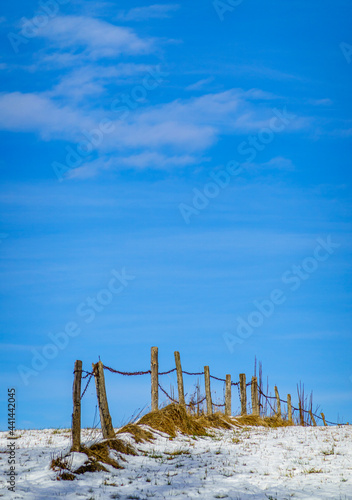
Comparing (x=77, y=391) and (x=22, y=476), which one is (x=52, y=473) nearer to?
(x=22, y=476)

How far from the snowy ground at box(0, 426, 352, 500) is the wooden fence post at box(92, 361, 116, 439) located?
0.77 metres

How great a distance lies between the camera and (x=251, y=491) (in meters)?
9.19

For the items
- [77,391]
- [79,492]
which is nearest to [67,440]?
[77,391]

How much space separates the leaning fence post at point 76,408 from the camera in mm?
10789

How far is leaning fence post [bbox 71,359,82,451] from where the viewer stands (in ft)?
35.4

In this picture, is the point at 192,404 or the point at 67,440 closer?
the point at 67,440

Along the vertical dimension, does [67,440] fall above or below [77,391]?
below

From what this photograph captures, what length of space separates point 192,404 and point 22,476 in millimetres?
10552

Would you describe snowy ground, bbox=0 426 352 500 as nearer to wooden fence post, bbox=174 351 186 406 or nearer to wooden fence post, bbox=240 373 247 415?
wooden fence post, bbox=174 351 186 406

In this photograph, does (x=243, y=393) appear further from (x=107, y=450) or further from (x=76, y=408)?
(x=76, y=408)

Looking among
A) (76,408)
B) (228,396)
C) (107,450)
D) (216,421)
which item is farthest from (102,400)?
(228,396)

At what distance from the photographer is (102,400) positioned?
1241 centimetres

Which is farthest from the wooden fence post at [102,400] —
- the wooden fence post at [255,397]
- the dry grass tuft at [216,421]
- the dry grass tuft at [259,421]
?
the wooden fence post at [255,397]

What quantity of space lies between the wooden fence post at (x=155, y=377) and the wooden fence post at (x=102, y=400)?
515 centimetres
